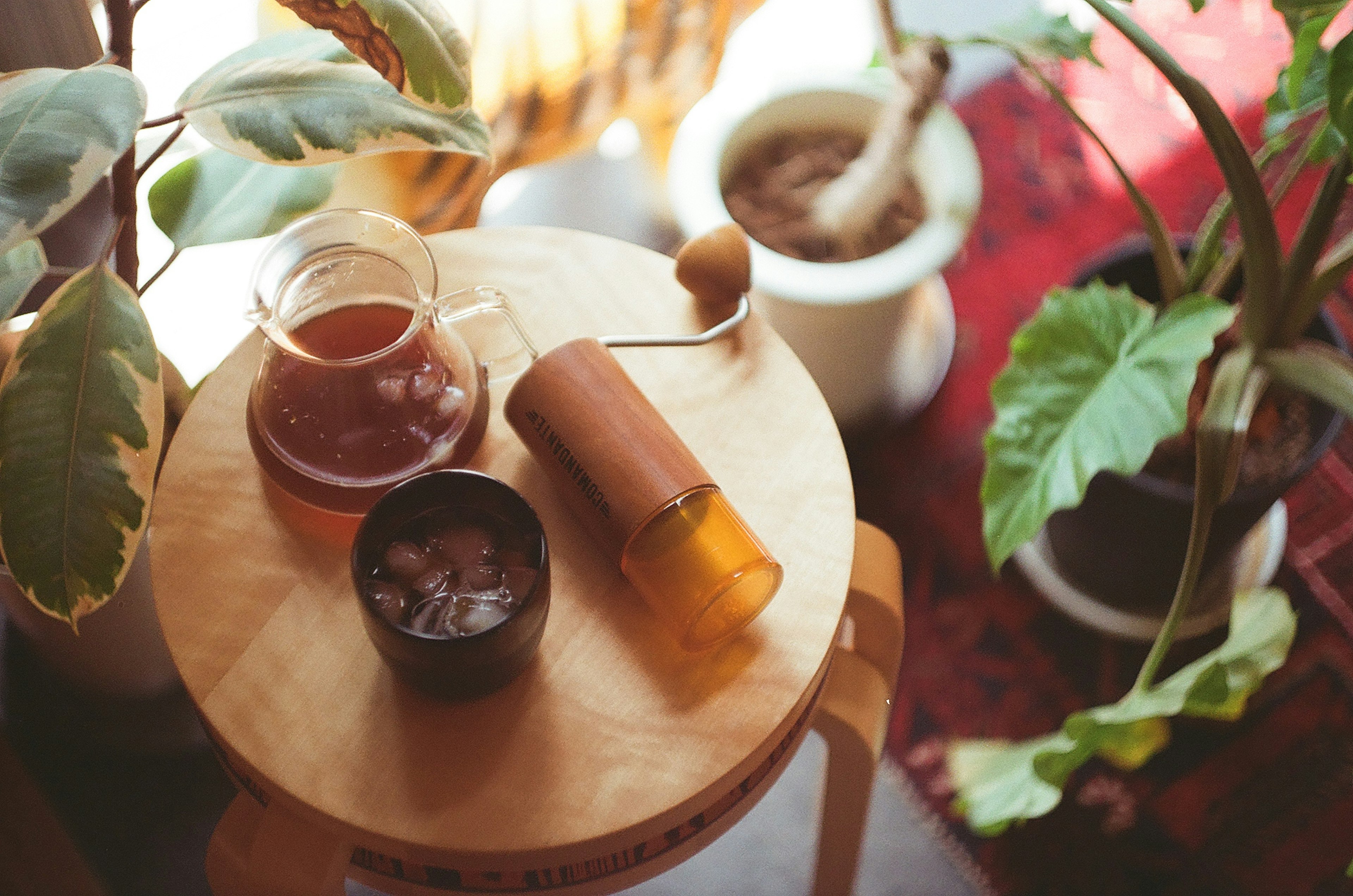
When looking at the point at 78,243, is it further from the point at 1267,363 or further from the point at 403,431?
the point at 1267,363

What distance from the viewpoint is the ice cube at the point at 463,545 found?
0.70m

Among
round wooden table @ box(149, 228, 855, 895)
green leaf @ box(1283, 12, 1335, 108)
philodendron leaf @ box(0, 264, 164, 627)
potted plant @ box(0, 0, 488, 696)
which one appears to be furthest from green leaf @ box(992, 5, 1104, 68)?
philodendron leaf @ box(0, 264, 164, 627)

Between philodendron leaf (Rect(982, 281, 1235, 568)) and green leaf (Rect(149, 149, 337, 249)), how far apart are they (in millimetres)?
546

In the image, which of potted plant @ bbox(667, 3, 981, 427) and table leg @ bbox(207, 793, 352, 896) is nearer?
table leg @ bbox(207, 793, 352, 896)

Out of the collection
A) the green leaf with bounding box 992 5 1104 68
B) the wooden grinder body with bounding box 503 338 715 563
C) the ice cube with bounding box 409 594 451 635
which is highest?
the green leaf with bounding box 992 5 1104 68

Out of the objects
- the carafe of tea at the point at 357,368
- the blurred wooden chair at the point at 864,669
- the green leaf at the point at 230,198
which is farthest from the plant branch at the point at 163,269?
the blurred wooden chair at the point at 864,669

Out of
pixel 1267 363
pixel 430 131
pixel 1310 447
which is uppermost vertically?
pixel 430 131

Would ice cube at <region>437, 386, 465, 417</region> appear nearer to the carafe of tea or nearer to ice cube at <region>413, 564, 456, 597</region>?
the carafe of tea

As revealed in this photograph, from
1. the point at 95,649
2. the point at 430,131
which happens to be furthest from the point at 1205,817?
the point at 95,649

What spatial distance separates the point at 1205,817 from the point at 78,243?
1338 mm

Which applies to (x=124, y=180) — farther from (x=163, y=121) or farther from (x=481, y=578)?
(x=481, y=578)

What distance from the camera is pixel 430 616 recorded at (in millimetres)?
676

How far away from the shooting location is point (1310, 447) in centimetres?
113

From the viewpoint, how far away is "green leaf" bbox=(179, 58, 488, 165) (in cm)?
72
